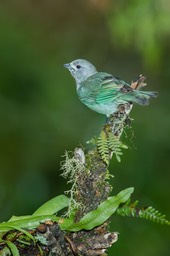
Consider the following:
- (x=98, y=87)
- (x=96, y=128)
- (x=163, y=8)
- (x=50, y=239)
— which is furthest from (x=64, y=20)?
(x=50, y=239)

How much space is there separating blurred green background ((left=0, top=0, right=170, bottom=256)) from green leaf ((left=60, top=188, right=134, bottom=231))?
219cm

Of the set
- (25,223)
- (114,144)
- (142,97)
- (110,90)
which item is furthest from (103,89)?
(25,223)

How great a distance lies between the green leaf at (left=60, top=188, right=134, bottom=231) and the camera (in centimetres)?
284

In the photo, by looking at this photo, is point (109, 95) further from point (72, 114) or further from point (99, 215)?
point (72, 114)

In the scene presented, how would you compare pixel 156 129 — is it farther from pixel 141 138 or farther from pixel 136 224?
pixel 136 224

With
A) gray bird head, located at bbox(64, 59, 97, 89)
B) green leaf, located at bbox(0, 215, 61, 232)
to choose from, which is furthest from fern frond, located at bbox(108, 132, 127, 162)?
gray bird head, located at bbox(64, 59, 97, 89)

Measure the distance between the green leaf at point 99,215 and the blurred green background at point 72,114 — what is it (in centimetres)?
219

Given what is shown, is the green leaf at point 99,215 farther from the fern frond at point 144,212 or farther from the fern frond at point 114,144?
the fern frond at point 114,144

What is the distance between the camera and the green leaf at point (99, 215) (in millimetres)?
2844

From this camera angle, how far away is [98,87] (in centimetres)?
329

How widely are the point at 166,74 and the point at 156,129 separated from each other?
119 centimetres

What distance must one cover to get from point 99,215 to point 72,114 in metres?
4.28

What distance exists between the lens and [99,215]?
286 centimetres

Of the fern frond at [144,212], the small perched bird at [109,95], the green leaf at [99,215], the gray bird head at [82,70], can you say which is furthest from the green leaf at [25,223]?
the gray bird head at [82,70]
